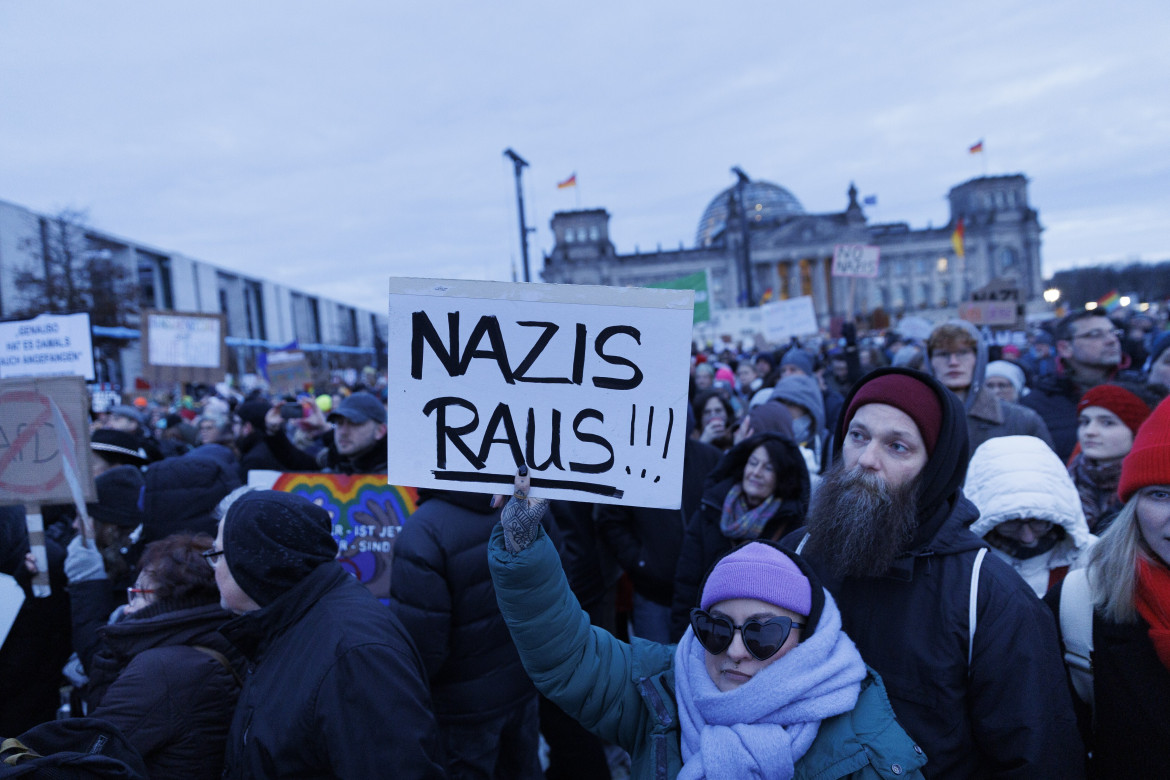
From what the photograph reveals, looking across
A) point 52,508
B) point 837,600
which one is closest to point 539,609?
point 837,600

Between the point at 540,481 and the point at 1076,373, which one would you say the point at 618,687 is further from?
the point at 1076,373

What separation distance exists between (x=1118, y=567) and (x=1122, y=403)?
175cm

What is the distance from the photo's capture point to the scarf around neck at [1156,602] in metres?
1.68

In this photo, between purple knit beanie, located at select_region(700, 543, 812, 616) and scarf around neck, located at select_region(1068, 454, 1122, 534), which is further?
scarf around neck, located at select_region(1068, 454, 1122, 534)

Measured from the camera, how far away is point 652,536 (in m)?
4.07

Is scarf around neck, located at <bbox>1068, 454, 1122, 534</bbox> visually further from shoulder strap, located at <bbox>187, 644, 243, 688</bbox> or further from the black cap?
the black cap

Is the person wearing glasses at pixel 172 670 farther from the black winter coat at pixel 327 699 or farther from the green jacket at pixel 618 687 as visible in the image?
the green jacket at pixel 618 687

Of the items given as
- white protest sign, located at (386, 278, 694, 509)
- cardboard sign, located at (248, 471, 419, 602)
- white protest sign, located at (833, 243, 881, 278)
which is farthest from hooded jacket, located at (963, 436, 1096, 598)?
white protest sign, located at (833, 243, 881, 278)

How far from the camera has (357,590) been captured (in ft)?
7.21

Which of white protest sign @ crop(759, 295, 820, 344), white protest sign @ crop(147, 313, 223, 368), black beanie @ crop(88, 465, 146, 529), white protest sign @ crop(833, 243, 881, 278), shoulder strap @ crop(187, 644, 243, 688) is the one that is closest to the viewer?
shoulder strap @ crop(187, 644, 243, 688)

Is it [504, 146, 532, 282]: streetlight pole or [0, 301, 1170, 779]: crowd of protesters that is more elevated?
[504, 146, 532, 282]: streetlight pole

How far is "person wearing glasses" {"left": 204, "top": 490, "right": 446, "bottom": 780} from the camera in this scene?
1.89 meters

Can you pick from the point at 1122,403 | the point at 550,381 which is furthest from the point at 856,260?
the point at 550,381

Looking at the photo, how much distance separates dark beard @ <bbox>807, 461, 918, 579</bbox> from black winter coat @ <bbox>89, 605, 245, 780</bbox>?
1.92 meters
